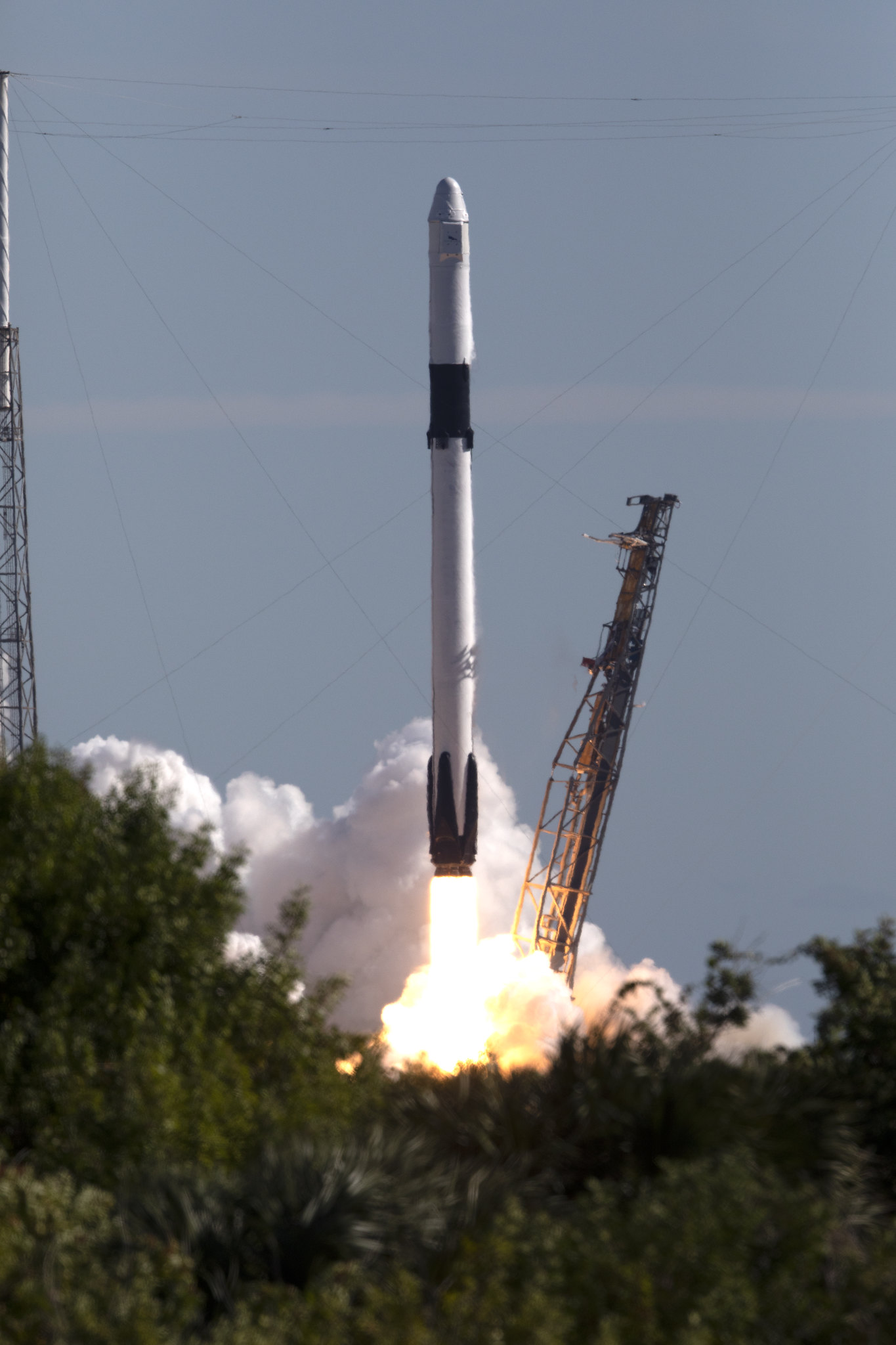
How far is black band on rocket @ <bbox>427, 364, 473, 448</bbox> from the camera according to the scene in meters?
46.8

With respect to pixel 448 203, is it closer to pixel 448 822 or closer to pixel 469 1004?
pixel 448 822

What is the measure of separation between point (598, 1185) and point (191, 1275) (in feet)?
15.6

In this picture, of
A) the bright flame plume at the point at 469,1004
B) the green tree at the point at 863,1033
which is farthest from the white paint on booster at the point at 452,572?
the green tree at the point at 863,1033

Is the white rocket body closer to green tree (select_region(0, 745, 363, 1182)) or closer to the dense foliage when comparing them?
the dense foliage

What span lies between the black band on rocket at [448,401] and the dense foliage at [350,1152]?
18.6 m

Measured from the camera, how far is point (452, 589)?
4675 cm

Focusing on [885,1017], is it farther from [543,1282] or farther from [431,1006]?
[431,1006]

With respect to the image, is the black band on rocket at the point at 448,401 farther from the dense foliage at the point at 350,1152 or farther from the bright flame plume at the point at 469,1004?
the dense foliage at the point at 350,1152

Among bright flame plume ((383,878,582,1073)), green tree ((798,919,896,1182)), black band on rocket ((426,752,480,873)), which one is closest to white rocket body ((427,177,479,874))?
black band on rocket ((426,752,480,873))

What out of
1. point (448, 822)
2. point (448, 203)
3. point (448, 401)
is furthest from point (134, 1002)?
point (448, 203)

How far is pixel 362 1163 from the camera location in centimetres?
2097

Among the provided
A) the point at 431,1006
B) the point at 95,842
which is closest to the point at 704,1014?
the point at 95,842

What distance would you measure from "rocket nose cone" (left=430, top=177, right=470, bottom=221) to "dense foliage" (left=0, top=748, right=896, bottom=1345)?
73.6 feet

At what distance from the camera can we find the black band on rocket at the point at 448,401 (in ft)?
154
